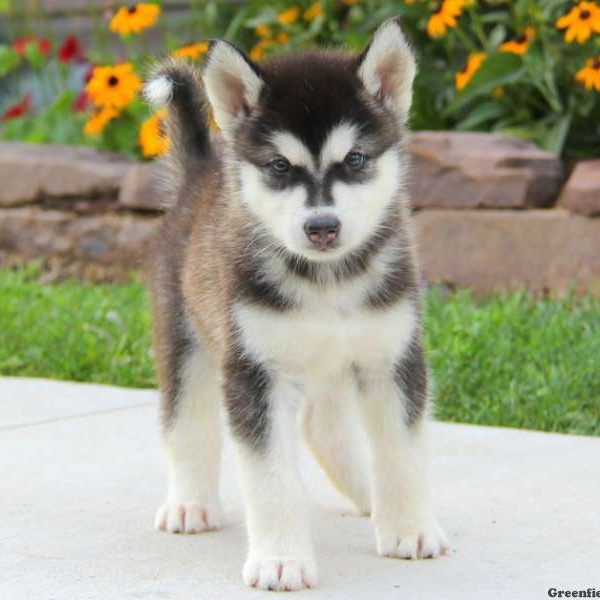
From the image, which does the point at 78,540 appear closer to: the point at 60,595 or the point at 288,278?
the point at 60,595

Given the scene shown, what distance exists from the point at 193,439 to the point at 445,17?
447cm

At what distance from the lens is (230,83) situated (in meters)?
4.20

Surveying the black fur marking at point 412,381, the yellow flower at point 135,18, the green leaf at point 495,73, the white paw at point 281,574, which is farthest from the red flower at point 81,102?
the white paw at point 281,574

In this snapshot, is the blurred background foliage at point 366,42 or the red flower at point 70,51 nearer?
the blurred background foliage at point 366,42

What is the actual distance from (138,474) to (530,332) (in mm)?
2448

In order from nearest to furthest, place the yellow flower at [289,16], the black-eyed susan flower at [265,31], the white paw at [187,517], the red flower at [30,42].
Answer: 1. the white paw at [187,517]
2. the yellow flower at [289,16]
3. the black-eyed susan flower at [265,31]
4. the red flower at [30,42]

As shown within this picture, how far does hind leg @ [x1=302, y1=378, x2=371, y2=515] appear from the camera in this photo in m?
4.61

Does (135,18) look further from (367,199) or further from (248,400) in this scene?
(248,400)

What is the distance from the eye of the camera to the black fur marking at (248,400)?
12.7 ft

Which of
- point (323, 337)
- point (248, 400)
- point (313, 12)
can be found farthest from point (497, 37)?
point (248, 400)

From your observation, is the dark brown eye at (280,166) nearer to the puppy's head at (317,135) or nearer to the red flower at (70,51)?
the puppy's head at (317,135)

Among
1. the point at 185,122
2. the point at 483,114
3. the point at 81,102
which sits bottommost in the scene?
the point at 81,102

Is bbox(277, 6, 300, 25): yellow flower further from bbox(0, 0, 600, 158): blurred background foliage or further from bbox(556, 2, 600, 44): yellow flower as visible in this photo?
bbox(556, 2, 600, 44): yellow flower

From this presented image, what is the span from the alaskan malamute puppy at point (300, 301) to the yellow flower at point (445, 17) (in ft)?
13.2
